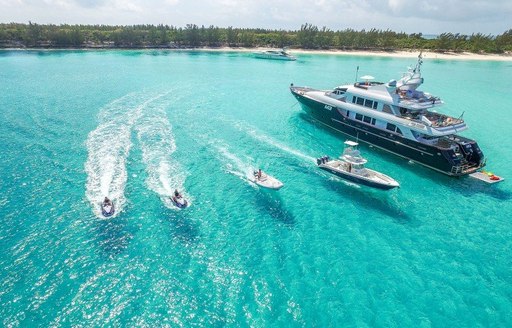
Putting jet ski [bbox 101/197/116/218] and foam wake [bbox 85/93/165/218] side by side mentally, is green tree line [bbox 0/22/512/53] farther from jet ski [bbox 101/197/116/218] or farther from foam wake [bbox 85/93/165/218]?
jet ski [bbox 101/197/116/218]

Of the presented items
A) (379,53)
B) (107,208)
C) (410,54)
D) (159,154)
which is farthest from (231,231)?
(410,54)

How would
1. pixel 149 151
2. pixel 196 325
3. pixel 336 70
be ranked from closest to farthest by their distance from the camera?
pixel 196 325 < pixel 149 151 < pixel 336 70

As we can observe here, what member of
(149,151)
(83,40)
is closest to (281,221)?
(149,151)

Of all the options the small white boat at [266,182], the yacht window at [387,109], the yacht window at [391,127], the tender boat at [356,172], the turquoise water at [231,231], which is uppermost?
the yacht window at [387,109]

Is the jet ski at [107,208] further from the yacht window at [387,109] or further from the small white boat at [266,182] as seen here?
the yacht window at [387,109]

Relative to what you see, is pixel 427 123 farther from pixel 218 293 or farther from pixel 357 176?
pixel 218 293

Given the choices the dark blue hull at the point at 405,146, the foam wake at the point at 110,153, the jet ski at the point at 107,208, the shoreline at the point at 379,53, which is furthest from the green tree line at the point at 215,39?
the jet ski at the point at 107,208

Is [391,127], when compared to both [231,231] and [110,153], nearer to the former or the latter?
[231,231]
